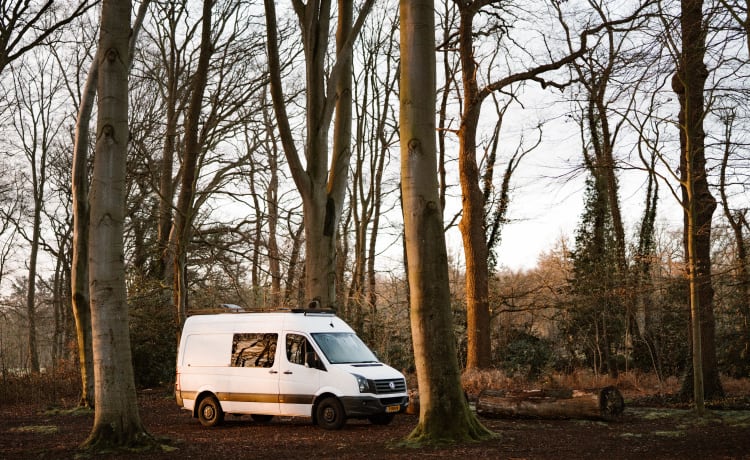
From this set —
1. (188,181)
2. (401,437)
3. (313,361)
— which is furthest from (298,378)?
(188,181)

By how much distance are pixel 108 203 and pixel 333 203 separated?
24.5ft

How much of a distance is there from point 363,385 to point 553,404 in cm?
384

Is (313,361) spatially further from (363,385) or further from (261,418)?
(261,418)

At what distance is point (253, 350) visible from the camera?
620 inches

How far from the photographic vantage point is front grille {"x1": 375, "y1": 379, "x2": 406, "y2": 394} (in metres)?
14.5

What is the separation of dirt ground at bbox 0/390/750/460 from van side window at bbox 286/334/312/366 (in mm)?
1291

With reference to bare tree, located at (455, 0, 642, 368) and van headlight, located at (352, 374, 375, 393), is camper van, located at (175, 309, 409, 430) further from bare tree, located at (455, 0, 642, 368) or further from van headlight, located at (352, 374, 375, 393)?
bare tree, located at (455, 0, 642, 368)

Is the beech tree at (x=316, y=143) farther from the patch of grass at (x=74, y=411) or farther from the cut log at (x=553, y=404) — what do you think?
the patch of grass at (x=74, y=411)

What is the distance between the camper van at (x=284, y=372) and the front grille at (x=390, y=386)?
2cm

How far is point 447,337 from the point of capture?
11.1m

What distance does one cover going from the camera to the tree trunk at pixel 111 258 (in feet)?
35.4

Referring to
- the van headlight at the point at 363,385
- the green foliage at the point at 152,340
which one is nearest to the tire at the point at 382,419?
the van headlight at the point at 363,385

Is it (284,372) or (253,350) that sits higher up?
(253,350)

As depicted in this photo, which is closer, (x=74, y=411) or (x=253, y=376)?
(x=253, y=376)
